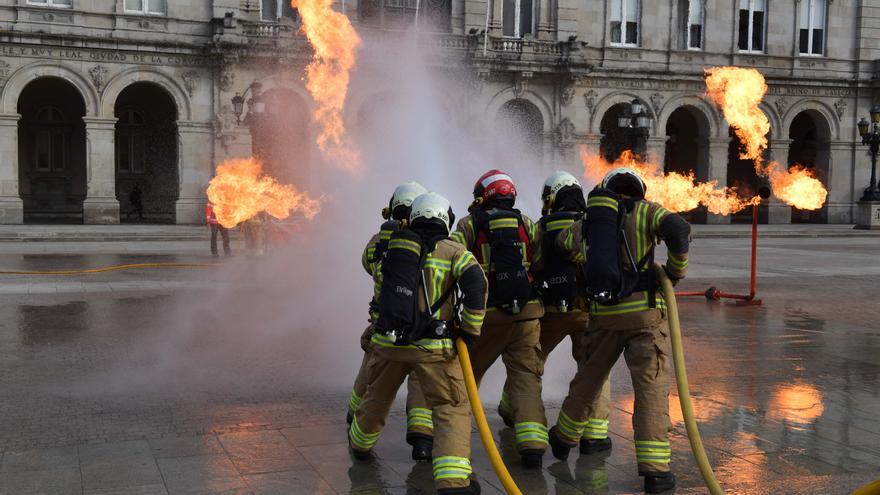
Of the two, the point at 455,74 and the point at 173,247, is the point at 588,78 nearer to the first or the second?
the point at 455,74

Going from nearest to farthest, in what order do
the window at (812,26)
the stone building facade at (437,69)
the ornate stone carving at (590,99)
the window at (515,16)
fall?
the stone building facade at (437,69)
the window at (515,16)
the ornate stone carving at (590,99)
the window at (812,26)

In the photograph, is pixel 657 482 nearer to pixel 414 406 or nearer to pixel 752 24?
pixel 414 406

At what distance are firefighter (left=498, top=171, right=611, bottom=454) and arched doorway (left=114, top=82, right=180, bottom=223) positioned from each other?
31.4 metres

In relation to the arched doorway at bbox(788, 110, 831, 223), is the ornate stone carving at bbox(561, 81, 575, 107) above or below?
above

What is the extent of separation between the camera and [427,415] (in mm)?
6812

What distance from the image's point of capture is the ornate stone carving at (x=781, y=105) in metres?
40.7

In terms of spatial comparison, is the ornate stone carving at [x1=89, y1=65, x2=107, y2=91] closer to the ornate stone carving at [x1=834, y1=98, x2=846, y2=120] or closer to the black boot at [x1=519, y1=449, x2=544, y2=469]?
the black boot at [x1=519, y1=449, x2=544, y2=469]

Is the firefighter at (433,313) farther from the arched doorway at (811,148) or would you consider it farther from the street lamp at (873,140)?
the arched doorway at (811,148)

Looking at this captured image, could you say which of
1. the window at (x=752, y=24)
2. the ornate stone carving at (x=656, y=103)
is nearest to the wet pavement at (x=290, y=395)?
the ornate stone carving at (x=656, y=103)

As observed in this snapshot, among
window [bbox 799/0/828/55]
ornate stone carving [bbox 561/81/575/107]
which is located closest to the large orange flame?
ornate stone carving [bbox 561/81/575/107]

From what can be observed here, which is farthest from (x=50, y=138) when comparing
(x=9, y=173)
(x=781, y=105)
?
(x=781, y=105)

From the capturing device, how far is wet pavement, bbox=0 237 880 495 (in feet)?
20.6

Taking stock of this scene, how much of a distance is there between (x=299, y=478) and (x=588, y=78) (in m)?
33.7

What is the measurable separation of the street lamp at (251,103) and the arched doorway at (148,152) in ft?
16.8
